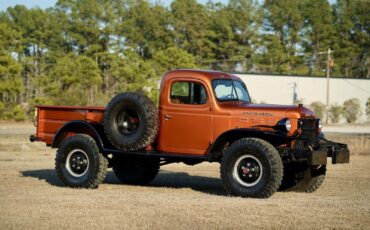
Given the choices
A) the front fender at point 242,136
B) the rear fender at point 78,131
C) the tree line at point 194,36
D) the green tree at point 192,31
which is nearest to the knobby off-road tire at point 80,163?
the rear fender at point 78,131

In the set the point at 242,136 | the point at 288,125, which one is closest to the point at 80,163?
the point at 242,136

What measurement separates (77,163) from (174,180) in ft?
9.25

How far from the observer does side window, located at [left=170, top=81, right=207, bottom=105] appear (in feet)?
44.1

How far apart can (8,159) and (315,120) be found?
11.2 metres

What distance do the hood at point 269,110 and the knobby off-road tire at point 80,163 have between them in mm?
2618

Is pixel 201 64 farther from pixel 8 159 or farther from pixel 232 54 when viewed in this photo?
pixel 8 159

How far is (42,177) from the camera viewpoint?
16266 mm

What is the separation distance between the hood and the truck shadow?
1595 mm

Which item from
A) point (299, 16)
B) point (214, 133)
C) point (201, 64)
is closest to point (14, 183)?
point (214, 133)

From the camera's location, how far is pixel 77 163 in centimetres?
1420

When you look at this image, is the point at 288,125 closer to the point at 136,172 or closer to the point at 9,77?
the point at 136,172

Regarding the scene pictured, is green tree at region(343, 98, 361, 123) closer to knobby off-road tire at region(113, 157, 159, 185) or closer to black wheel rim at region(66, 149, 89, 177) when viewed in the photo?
knobby off-road tire at region(113, 157, 159, 185)

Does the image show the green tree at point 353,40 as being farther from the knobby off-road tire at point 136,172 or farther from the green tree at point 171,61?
the knobby off-road tire at point 136,172

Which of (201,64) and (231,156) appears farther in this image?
(201,64)
